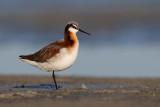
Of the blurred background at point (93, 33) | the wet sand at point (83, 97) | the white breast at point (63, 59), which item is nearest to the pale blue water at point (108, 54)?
the blurred background at point (93, 33)

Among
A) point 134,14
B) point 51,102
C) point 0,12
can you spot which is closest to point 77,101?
point 51,102

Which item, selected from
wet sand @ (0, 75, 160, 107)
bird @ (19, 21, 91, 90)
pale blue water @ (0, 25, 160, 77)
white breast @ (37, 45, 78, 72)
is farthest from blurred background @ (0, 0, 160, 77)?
wet sand @ (0, 75, 160, 107)

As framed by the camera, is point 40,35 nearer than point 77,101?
No

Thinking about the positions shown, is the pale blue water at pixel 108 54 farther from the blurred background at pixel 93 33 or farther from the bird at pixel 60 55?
the bird at pixel 60 55

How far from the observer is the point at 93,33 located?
85.9ft

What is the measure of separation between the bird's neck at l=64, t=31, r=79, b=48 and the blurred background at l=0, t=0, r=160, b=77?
145 inches

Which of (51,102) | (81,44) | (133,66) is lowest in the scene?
(51,102)

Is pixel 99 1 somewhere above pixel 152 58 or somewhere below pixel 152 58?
above

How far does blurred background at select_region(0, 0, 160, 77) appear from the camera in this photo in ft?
55.9

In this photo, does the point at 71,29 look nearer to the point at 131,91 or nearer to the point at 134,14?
the point at 131,91

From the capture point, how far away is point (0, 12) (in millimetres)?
34750

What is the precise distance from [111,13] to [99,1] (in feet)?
27.3

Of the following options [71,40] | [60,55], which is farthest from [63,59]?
[71,40]

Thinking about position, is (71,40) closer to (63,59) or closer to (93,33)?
(63,59)
